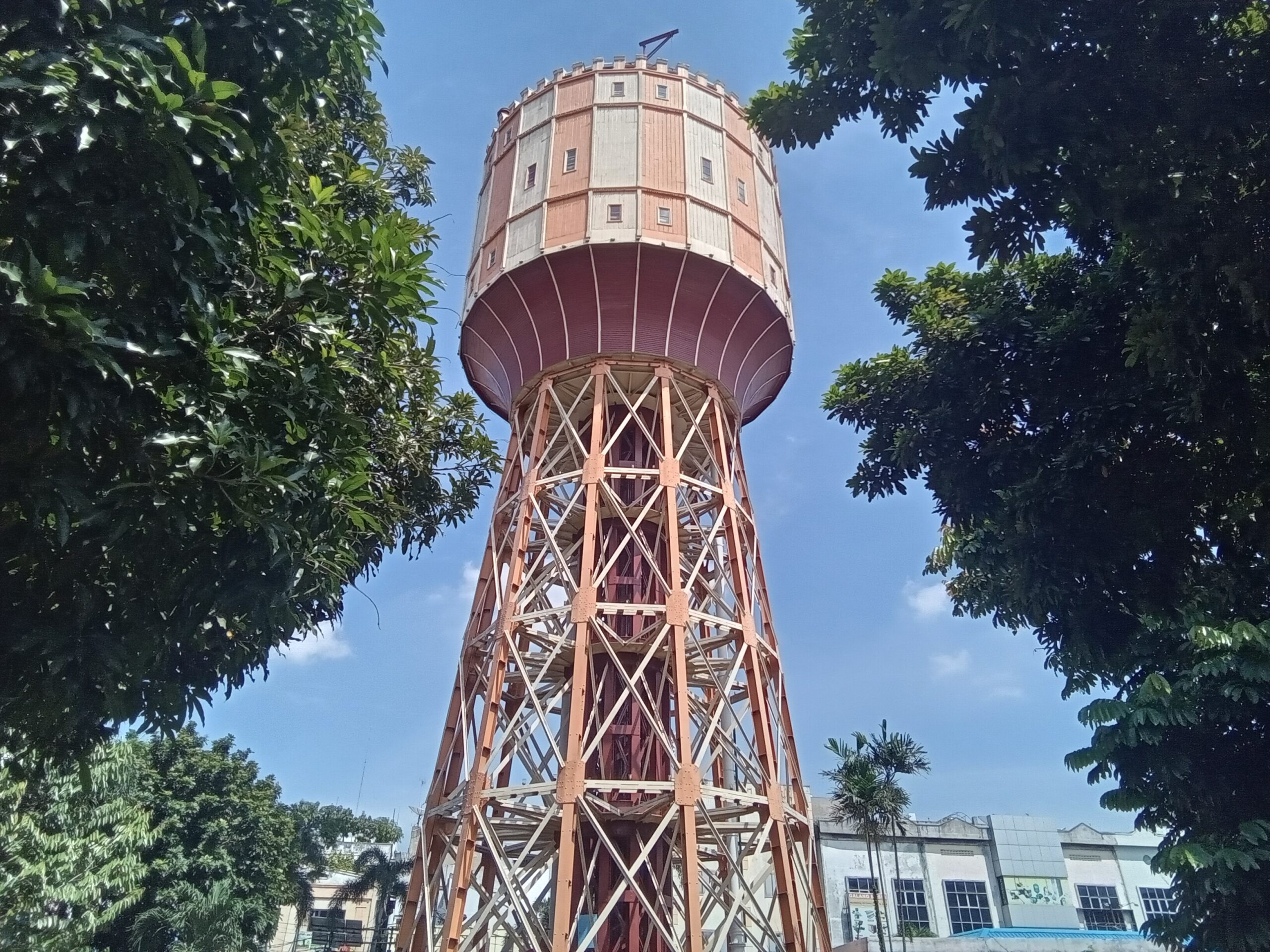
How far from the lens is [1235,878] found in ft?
44.1

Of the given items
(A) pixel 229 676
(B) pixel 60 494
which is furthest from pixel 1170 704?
(B) pixel 60 494

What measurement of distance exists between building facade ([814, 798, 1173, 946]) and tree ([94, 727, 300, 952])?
18.4 meters

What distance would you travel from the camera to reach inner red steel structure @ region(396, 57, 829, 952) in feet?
47.0

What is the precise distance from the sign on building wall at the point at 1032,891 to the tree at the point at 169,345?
34.3 m

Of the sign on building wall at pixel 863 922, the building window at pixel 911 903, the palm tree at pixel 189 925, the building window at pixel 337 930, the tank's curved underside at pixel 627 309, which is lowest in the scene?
the palm tree at pixel 189 925

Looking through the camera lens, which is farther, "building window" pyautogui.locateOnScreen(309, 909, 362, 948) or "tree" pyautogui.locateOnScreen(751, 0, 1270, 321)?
"building window" pyautogui.locateOnScreen(309, 909, 362, 948)

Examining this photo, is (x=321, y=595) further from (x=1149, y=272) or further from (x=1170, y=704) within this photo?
(x=1170, y=704)

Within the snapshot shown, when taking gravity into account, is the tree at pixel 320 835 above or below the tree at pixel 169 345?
above

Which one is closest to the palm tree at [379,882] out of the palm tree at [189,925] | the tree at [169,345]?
the palm tree at [189,925]

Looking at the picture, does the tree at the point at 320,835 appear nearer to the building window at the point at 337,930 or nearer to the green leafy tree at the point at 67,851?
the building window at the point at 337,930

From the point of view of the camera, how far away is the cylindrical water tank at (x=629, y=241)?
17766 mm

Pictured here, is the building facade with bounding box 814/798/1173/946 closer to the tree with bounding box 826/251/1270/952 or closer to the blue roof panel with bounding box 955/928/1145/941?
the blue roof panel with bounding box 955/928/1145/941

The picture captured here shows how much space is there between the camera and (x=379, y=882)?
140 feet

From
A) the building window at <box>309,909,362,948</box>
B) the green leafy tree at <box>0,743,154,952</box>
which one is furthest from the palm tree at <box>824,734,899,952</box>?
the building window at <box>309,909,362,948</box>
